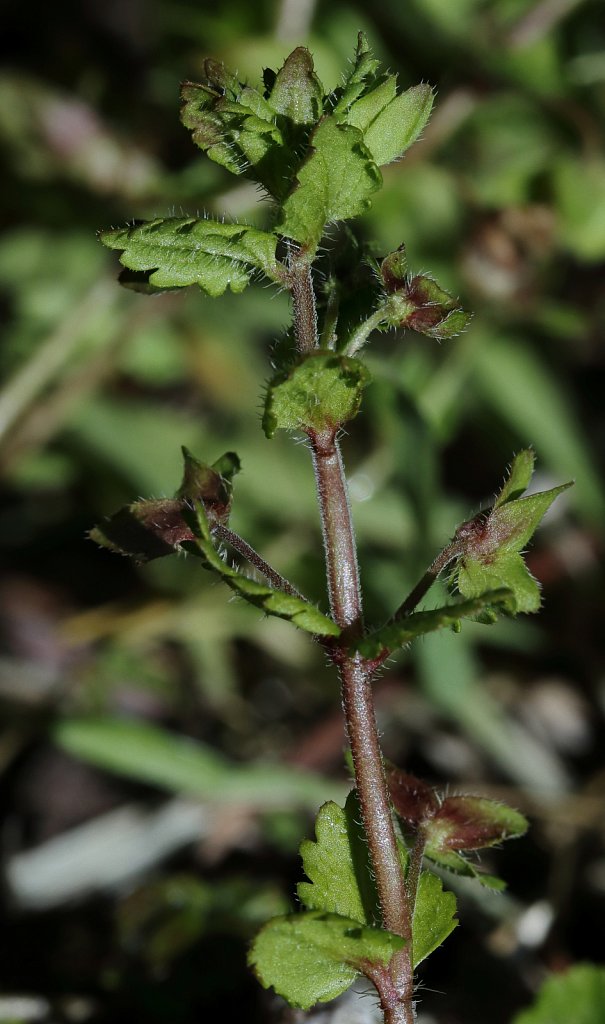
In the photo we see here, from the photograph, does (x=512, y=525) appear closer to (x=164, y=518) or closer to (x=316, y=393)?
(x=316, y=393)

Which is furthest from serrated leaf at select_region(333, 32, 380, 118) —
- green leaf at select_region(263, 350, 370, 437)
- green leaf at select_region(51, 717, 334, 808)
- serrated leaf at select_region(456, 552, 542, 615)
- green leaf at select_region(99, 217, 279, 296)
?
green leaf at select_region(51, 717, 334, 808)

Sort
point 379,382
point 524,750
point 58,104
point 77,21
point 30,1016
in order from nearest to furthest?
1. point 30,1016
2. point 379,382
3. point 524,750
4. point 58,104
5. point 77,21

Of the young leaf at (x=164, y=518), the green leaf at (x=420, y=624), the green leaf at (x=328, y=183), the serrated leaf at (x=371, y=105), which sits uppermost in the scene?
the serrated leaf at (x=371, y=105)

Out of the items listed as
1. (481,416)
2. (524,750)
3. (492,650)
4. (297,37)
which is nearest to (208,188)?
(297,37)

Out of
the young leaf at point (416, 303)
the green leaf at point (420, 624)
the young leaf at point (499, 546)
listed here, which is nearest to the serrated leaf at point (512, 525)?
the young leaf at point (499, 546)

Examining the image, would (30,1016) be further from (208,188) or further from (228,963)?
(208,188)

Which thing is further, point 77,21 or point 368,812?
point 77,21

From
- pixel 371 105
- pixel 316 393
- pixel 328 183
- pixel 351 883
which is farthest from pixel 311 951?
pixel 371 105

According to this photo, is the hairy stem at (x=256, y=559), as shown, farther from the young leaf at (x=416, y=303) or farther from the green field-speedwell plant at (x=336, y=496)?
the young leaf at (x=416, y=303)
